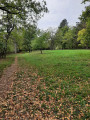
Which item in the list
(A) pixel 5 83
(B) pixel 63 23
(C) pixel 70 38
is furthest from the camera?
(B) pixel 63 23

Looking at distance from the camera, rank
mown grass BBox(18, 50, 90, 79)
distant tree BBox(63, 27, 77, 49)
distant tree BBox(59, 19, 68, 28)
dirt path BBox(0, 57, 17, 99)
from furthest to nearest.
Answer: distant tree BBox(59, 19, 68, 28) < distant tree BBox(63, 27, 77, 49) < mown grass BBox(18, 50, 90, 79) < dirt path BBox(0, 57, 17, 99)

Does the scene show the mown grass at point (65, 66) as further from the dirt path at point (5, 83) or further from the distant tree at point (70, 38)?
the distant tree at point (70, 38)

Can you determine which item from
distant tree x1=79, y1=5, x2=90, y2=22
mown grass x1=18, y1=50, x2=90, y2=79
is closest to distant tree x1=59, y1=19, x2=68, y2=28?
distant tree x1=79, y1=5, x2=90, y2=22

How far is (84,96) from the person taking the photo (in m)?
3.81

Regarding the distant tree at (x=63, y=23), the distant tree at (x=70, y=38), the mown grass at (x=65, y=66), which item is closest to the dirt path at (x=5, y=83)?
the mown grass at (x=65, y=66)

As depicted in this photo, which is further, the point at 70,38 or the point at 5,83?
the point at 70,38

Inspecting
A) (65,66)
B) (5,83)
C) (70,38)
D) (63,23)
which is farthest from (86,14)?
(63,23)

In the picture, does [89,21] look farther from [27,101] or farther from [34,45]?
[34,45]

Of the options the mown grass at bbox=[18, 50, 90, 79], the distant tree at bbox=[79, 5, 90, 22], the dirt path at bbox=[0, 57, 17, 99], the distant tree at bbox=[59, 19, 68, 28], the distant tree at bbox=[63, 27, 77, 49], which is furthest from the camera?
the distant tree at bbox=[59, 19, 68, 28]

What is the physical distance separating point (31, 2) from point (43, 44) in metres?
16.2

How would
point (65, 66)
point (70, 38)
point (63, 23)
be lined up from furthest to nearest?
point (63, 23)
point (70, 38)
point (65, 66)

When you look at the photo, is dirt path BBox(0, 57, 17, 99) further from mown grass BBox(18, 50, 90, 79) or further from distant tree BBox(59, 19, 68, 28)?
distant tree BBox(59, 19, 68, 28)

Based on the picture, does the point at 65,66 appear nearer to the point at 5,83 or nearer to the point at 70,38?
the point at 5,83

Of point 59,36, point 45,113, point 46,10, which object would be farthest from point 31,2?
point 59,36
